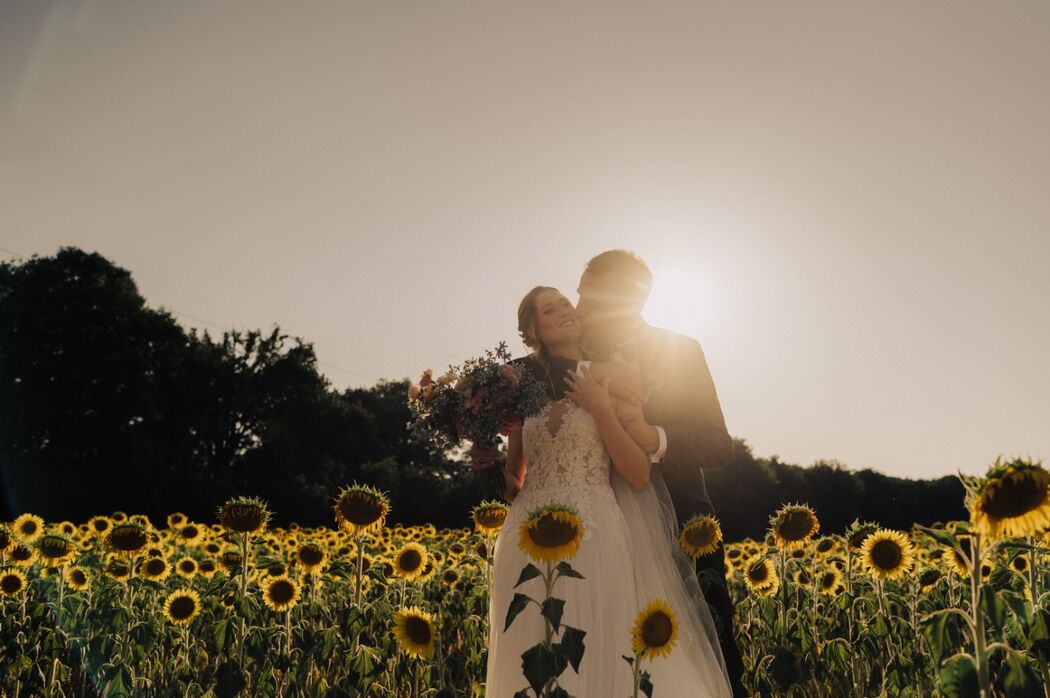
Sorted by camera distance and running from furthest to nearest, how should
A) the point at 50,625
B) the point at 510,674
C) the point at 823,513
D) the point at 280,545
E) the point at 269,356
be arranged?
the point at 269,356, the point at 823,513, the point at 280,545, the point at 50,625, the point at 510,674

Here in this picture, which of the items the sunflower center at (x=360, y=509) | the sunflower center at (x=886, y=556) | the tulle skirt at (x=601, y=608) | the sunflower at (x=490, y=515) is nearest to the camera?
the tulle skirt at (x=601, y=608)

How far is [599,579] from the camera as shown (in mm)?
4406

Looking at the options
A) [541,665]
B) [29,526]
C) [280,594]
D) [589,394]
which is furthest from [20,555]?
[541,665]

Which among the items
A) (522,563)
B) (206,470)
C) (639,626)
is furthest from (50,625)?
(206,470)

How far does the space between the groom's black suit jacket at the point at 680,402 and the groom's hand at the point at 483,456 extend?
1.55 ft

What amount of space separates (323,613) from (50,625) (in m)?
2.12

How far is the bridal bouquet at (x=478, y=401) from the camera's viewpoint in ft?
14.6

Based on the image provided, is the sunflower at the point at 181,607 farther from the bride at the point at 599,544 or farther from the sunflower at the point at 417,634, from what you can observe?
the bride at the point at 599,544

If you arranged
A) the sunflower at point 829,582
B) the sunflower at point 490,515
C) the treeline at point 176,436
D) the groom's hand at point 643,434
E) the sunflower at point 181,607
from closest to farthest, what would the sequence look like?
the groom's hand at point 643,434
the sunflower at point 181,607
the sunflower at point 490,515
the sunflower at point 829,582
the treeline at point 176,436

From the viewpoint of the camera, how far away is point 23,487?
3077 centimetres

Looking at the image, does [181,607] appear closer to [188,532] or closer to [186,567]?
[186,567]

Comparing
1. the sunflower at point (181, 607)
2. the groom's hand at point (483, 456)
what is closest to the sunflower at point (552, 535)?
the groom's hand at point (483, 456)

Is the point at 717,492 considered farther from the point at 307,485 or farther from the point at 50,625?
the point at 50,625

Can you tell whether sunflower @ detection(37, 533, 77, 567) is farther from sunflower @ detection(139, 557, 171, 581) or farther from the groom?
the groom
